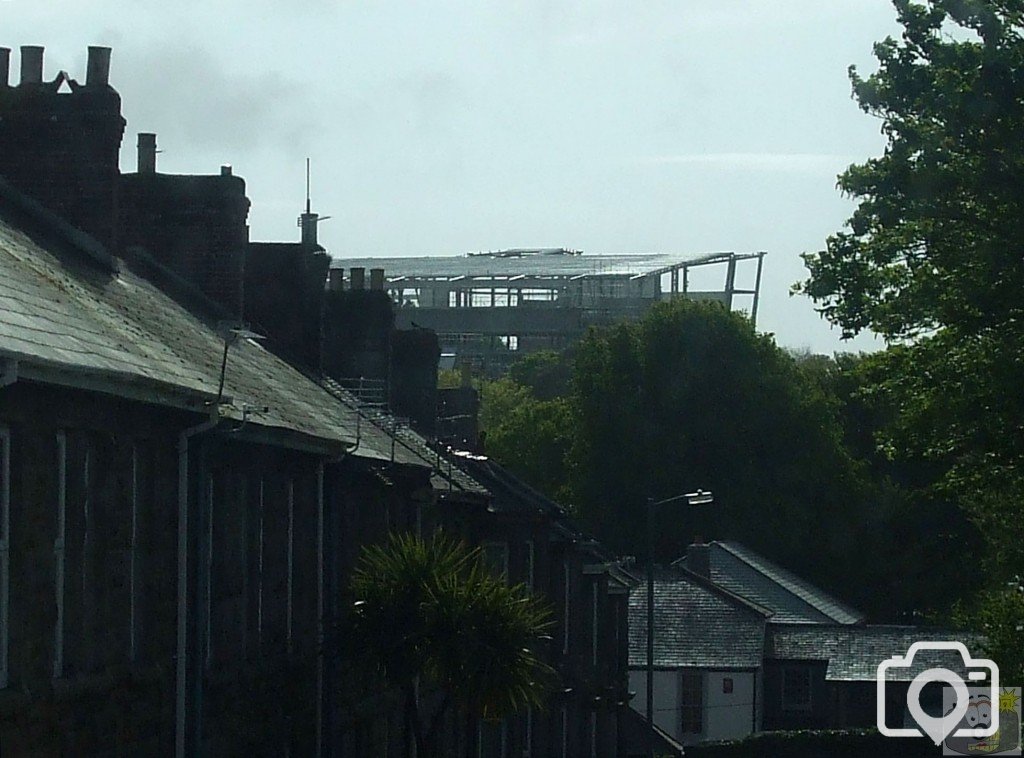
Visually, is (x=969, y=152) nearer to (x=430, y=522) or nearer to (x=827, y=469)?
(x=430, y=522)

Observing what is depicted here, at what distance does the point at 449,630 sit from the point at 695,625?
44687 millimetres

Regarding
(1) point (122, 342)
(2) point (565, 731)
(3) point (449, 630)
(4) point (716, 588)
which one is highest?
(1) point (122, 342)

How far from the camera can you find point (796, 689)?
210 ft

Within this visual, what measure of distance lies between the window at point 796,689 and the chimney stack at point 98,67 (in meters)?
46.1

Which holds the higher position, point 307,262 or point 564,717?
point 307,262

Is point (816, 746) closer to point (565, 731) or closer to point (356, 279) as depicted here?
point (565, 731)

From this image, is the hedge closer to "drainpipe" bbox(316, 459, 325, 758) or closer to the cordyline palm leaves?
"drainpipe" bbox(316, 459, 325, 758)

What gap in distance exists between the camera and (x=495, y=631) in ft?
58.6

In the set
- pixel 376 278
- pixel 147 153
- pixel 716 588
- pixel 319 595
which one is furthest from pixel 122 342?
pixel 716 588

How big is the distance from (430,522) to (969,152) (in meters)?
8.18

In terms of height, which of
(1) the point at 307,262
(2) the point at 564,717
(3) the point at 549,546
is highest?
(1) the point at 307,262

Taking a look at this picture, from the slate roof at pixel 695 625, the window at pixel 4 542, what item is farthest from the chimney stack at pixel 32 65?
the slate roof at pixel 695 625

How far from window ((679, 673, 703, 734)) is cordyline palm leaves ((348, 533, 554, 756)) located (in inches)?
1666

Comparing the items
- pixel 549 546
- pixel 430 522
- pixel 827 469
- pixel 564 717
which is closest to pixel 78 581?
pixel 430 522
